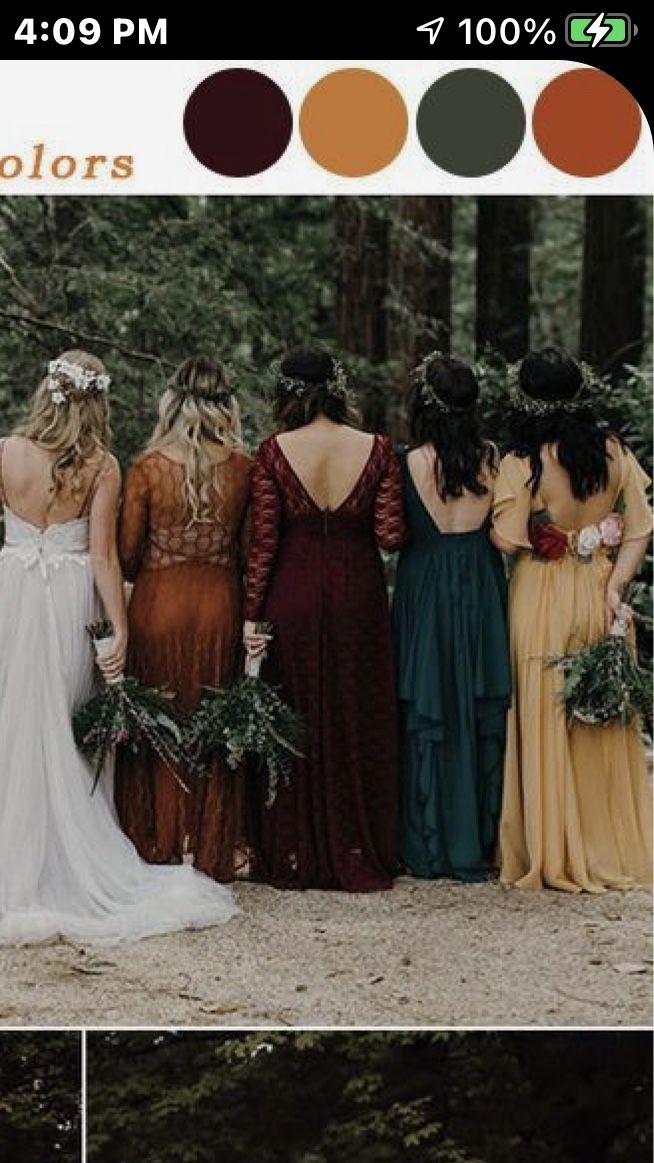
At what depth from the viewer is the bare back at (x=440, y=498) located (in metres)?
6.23

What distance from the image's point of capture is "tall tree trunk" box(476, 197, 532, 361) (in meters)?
11.6

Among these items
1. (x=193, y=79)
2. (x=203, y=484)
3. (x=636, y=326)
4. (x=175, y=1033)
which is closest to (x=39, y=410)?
(x=203, y=484)

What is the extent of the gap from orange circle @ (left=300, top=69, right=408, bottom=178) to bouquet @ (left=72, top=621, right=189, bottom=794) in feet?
6.04

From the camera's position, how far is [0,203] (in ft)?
26.8

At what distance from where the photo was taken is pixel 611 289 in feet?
35.3

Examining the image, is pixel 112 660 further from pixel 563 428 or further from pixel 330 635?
pixel 563 428

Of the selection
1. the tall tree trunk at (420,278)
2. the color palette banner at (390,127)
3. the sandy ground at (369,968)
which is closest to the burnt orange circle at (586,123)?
the color palette banner at (390,127)

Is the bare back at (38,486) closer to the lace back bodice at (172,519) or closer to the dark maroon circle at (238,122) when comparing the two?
the lace back bodice at (172,519)

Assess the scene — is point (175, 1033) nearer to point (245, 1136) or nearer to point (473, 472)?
point (245, 1136)

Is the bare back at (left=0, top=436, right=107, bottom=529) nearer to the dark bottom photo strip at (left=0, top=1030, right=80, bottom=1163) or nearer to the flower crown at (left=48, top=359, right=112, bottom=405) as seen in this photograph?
the flower crown at (left=48, top=359, right=112, bottom=405)

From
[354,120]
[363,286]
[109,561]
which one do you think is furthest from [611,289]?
[354,120]

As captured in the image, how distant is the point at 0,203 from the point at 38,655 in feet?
9.41
